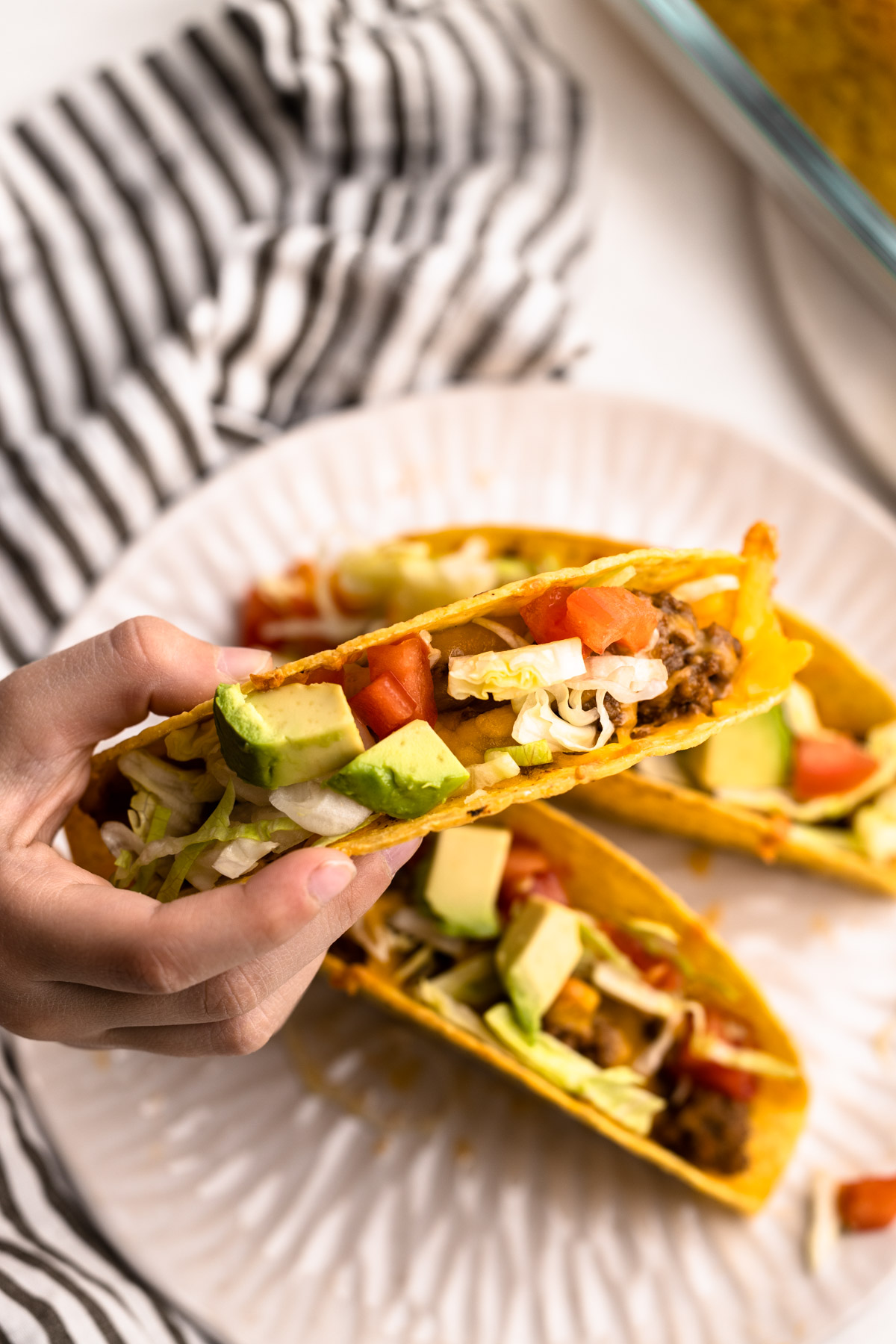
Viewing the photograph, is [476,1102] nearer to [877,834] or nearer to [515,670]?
[877,834]

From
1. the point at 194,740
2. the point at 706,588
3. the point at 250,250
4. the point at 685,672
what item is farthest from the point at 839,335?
the point at 194,740

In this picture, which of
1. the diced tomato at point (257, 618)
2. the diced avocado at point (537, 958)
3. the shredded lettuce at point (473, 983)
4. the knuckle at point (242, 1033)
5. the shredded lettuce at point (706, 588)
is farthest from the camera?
the diced tomato at point (257, 618)

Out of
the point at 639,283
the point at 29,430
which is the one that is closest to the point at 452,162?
the point at 639,283

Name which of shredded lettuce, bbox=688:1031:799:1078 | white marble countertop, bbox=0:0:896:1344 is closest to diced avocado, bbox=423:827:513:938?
shredded lettuce, bbox=688:1031:799:1078

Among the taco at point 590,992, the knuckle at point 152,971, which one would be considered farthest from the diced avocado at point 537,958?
the knuckle at point 152,971

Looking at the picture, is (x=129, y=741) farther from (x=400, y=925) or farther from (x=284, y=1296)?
(x=284, y=1296)

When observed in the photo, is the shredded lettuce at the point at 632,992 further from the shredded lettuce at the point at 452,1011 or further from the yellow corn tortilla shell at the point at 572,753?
the yellow corn tortilla shell at the point at 572,753
